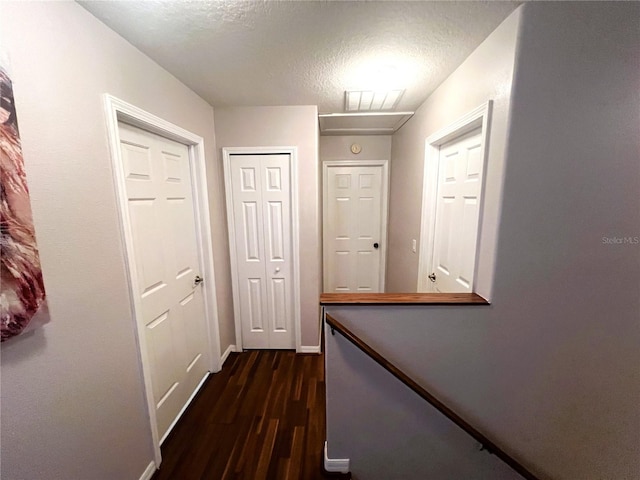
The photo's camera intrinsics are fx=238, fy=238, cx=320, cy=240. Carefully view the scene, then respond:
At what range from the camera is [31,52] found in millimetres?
804

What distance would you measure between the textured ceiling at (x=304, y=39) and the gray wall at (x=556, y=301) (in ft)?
1.17

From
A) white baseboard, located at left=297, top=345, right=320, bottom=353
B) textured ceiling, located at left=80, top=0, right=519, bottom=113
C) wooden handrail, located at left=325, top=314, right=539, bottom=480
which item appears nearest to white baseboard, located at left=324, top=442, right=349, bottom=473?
wooden handrail, located at left=325, top=314, right=539, bottom=480

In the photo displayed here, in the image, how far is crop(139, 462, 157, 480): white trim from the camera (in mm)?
1301

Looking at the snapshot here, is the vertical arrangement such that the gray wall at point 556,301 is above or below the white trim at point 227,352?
above

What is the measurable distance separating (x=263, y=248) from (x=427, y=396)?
1.69 m

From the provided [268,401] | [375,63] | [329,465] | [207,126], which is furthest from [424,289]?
[207,126]

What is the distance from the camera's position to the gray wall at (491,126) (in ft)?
3.59

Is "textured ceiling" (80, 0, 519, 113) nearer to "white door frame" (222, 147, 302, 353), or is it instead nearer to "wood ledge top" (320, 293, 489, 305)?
"white door frame" (222, 147, 302, 353)

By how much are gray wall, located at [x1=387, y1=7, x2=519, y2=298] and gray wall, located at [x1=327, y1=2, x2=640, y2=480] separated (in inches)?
1.8

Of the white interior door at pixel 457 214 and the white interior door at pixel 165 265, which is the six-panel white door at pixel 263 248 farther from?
the white interior door at pixel 457 214

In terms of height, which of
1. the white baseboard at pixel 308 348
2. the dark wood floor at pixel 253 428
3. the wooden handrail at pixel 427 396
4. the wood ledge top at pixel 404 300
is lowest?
the dark wood floor at pixel 253 428

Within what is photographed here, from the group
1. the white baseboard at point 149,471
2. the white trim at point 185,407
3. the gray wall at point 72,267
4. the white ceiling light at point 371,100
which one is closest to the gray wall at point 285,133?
the white ceiling light at point 371,100

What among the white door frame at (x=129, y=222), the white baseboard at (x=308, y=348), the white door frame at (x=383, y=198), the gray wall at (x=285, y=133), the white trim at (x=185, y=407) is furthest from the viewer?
the white door frame at (x=383, y=198)

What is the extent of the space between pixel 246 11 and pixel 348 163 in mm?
2123
